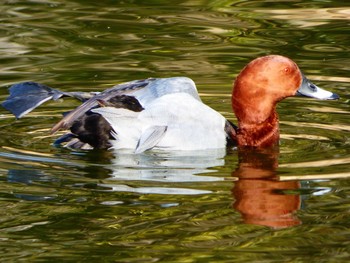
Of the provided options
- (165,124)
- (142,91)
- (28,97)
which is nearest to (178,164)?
(165,124)

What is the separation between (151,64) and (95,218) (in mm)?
4248

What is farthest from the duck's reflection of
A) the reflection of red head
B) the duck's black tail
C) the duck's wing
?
the duck's black tail

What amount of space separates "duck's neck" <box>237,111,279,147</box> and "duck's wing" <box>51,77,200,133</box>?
418 millimetres

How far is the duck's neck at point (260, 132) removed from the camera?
23.7 feet

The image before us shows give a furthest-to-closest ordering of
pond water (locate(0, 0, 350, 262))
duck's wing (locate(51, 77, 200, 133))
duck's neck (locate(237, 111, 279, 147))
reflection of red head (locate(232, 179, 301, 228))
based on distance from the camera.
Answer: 1. duck's neck (locate(237, 111, 279, 147))
2. duck's wing (locate(51, 77, 200, 133))
3. reflection of red head (locate(232, 179, 301, 228))
4. pond water (locate(0, 0, 350, 262))

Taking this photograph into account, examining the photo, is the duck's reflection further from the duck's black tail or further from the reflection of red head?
the duck's black tail

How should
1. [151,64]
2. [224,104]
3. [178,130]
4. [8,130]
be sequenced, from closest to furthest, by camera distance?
[178,130] → [8,130] → [224,104] → [151,64]

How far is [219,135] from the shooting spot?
7.02 m

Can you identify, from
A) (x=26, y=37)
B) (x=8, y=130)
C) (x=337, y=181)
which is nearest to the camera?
(x=337, y=181)

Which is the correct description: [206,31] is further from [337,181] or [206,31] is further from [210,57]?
[337,181]

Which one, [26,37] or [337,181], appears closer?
[337,181]

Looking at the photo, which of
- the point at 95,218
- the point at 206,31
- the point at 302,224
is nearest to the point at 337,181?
the point at 302,224

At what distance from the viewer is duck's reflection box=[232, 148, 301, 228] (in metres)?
5.46

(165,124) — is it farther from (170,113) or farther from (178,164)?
(178,164)
